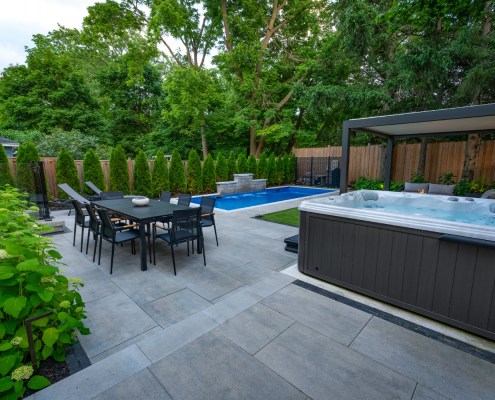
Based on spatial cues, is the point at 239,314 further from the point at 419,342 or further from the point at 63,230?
the point at 63,230

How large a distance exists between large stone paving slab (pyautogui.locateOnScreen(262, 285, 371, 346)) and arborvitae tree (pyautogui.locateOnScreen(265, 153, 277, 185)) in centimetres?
1095

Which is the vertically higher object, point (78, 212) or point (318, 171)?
point (318, 171)

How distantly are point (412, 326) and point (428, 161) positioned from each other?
10382 millimetres

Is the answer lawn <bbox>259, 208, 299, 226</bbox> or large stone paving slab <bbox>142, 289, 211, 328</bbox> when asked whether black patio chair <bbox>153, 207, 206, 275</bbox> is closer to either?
large stone paving slab <bbox>142, 289, 211, 328</bbox>

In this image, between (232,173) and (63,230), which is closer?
(63,230)

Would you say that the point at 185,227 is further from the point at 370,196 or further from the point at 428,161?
the point at 428,161

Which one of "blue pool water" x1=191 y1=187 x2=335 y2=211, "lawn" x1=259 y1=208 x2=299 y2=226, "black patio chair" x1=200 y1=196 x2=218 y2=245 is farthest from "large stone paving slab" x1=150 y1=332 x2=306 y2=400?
"blue pool water" x1=191 y1=187 x2=335 y2=211

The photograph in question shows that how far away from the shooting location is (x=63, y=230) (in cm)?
528

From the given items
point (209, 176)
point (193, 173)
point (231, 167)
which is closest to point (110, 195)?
point (193, 173)

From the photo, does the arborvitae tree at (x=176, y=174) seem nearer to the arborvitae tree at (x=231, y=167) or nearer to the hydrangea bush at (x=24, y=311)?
the arborvitae tree at (x=231, y=167)

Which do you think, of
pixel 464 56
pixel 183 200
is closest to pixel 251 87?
pixel 464 56

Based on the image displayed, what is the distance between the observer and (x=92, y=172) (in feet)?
26.5

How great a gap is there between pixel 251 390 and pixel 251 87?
1478 centimetres

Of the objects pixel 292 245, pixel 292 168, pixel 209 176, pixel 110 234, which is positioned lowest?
pixel 292 245
